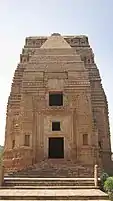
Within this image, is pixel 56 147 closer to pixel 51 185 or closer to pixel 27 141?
pixel 27 141

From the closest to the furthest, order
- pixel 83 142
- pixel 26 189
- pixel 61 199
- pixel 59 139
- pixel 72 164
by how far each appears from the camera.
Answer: pixel 61 199
pixel 26 189
pixel 72 164
pixel 83 142
pixel 59 139

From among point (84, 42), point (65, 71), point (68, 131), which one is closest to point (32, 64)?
point (65, 71)

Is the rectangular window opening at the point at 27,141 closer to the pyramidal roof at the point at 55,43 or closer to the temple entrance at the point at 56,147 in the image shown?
the temple entrance at the point at 56,147

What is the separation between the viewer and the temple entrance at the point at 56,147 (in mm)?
24369

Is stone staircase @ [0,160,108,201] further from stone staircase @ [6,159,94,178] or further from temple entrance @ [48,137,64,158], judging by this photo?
temple entrance @ [48,137,64,158]

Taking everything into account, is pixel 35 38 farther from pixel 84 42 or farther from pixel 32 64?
pixel 32 64

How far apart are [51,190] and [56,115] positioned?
404 inches

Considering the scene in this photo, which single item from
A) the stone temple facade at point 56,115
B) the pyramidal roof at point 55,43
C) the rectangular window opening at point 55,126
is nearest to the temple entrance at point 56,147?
the stone temple facade at point 56,115

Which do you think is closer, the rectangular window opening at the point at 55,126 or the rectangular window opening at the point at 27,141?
the rectangular window opening at the point at 27,141

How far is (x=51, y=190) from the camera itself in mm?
13578

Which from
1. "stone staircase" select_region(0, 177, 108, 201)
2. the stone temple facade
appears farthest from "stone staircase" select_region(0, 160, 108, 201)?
the stone temple facade

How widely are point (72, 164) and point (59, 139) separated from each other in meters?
4.40

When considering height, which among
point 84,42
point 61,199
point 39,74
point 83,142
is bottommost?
point 61,199

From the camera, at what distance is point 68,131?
2286cm
